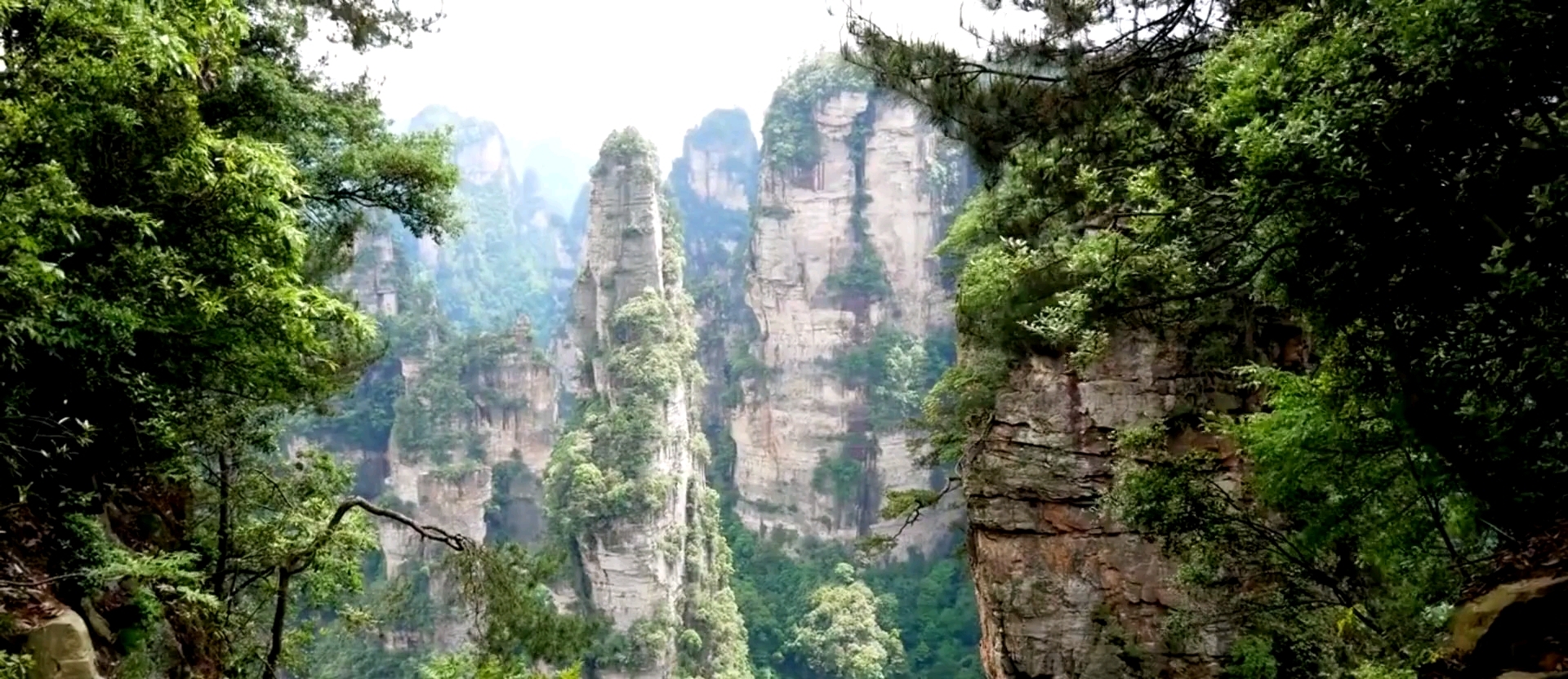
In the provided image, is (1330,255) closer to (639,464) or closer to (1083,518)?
(1083,518)

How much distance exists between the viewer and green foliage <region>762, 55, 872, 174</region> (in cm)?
4203

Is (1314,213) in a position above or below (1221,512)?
above

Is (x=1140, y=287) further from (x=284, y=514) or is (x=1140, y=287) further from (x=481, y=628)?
(x=284, y=514)

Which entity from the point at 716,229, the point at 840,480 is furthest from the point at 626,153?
the point at 716,229

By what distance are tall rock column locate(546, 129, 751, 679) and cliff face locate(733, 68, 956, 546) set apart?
6825 mm

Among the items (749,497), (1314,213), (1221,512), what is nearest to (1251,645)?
(1221,512)

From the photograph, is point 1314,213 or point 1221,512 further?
point 1221,512

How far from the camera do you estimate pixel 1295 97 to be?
11.0 ft

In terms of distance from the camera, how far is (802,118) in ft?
140

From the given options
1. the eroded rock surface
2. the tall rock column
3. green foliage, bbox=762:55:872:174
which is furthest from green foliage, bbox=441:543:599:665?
green foliage, bbox=762:55:872:174

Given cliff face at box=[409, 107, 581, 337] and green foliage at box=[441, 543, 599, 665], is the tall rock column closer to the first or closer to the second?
green foliage at box=[441, 543, 599, 665]

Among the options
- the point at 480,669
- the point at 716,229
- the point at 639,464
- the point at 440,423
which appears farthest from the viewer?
the point at 716,229

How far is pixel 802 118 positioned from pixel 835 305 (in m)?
9.35

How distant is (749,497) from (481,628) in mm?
34642
